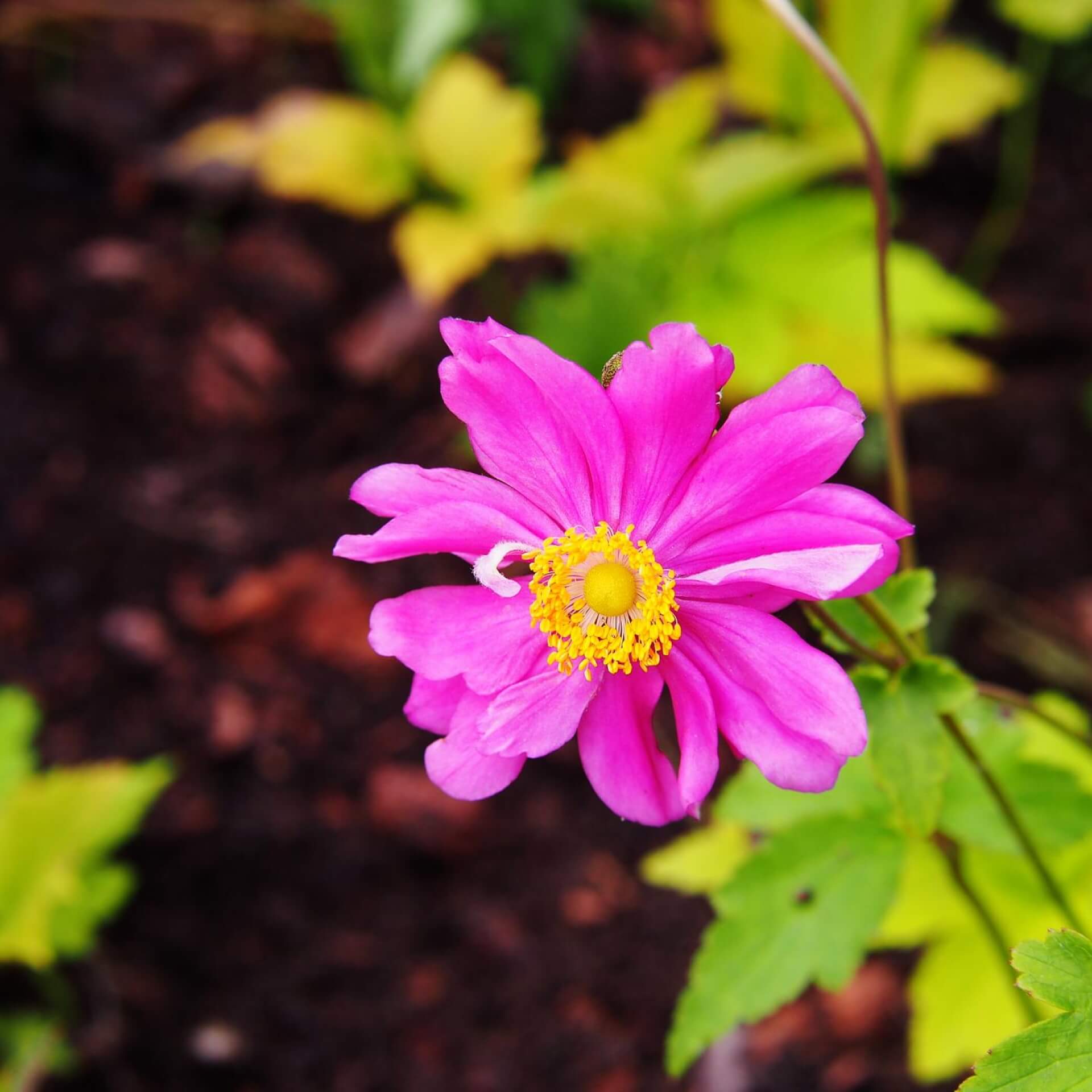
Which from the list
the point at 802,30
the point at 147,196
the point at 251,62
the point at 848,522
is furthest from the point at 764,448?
the point at 251,62

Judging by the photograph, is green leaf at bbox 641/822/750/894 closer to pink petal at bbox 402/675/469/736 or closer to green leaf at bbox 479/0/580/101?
pink petal at bbox 402/675/469/736

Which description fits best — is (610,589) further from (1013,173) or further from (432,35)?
(1013,173)

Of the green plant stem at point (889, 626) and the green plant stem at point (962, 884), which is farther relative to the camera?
the green plant stem at point (962, 884)

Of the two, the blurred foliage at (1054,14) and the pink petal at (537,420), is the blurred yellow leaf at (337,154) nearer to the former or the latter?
the blurred foliage at (1054,14)

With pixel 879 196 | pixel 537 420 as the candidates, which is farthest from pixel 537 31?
pixel 537 420

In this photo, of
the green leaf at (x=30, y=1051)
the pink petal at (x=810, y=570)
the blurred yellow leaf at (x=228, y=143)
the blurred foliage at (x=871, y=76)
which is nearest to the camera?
the pink petal at (x=810, y=570)

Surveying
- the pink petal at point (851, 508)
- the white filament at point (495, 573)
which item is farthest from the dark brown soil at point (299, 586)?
the pink petal at point (851, 508)

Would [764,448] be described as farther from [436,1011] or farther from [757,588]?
[436,1011]
